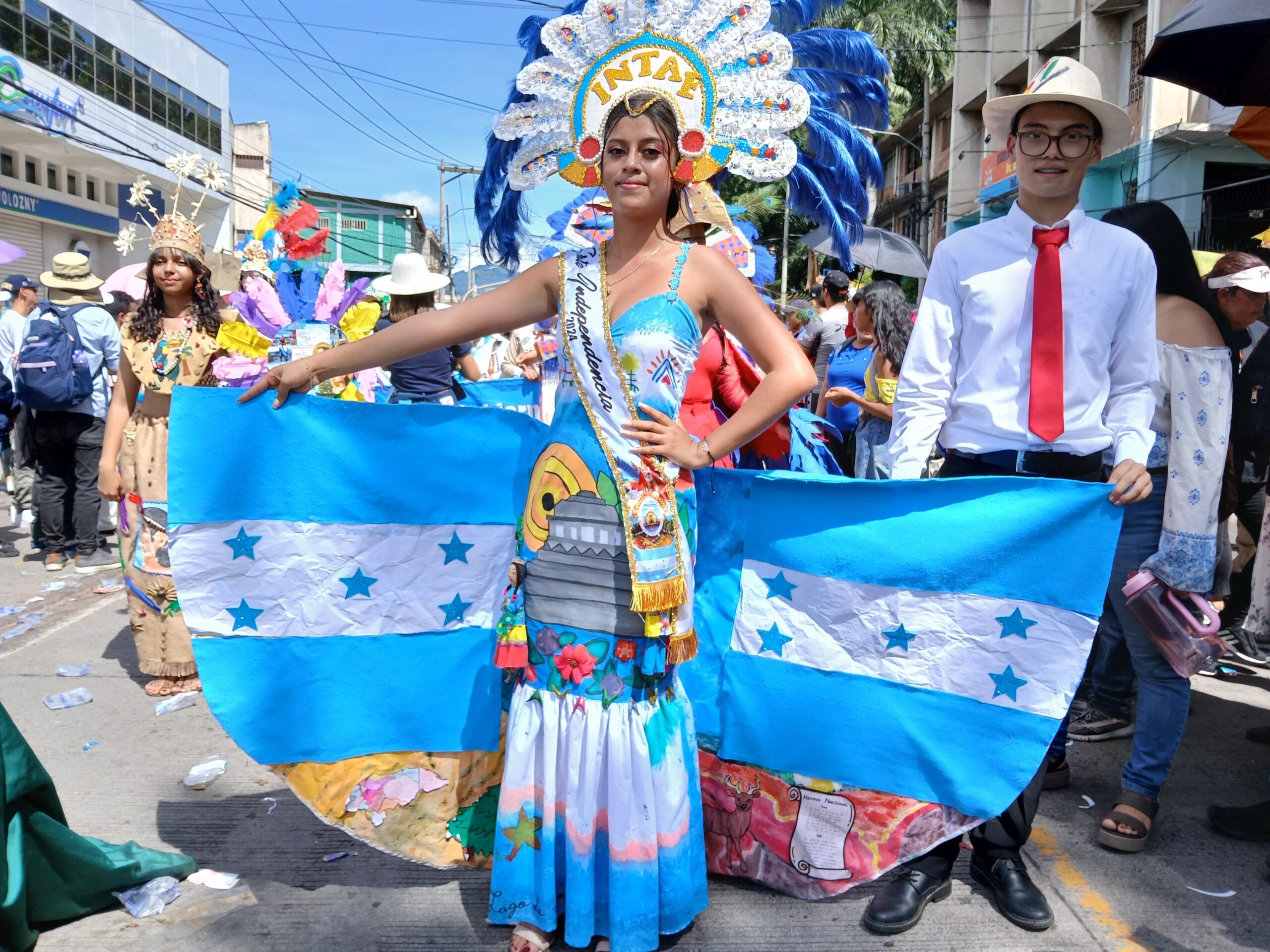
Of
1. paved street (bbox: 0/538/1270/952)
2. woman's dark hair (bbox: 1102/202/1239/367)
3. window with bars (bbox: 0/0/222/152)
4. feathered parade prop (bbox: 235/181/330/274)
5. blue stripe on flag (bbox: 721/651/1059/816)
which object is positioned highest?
window with bars (bbox: 0/0/222/152)

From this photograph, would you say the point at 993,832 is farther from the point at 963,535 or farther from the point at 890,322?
the point at 890,322

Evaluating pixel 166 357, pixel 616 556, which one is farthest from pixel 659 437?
pixel 166 357

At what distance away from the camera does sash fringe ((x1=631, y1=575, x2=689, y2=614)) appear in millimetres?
2316

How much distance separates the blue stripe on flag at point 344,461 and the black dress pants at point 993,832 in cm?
129

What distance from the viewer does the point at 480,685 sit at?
9.37 feet

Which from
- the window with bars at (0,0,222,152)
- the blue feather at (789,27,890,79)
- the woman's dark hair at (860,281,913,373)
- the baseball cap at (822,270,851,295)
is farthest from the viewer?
the window with bars at (0,0,222,152)

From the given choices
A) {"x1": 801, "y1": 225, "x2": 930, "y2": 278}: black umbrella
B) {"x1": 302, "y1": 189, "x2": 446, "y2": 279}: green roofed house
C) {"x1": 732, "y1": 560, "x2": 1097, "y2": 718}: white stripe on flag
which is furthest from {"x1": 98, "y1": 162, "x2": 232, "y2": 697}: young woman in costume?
{"x1": 302, "y1": 189, "x2": 446, "y2": 279}: green roofed house

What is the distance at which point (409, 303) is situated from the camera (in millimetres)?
6074

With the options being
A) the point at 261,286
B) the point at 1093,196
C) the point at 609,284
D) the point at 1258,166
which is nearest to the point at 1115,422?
the point at 609,284

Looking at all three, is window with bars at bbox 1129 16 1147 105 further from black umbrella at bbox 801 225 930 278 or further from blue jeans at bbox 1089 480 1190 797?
blue jeans at bbox 1089 480 1190 797

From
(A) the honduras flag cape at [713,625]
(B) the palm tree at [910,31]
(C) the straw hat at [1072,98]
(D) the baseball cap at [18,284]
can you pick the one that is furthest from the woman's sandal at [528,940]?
(B) the palm tree at [910,31]

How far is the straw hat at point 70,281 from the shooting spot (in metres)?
7.48

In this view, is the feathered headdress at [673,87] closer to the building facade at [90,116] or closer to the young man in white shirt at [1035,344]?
the young man in white shirt at [1035,344]

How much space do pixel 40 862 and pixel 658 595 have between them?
1.82 meters
